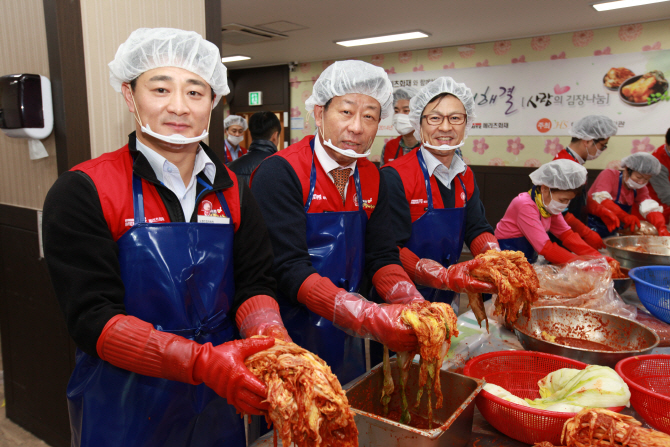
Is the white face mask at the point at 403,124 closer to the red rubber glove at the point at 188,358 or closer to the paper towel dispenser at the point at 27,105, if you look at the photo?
the paper towel dispenser at the point at 27,105

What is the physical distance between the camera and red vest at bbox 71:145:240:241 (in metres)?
1.35

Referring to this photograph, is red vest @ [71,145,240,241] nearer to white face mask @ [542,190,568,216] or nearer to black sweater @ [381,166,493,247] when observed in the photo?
black sweater @ [381,166,493,247]

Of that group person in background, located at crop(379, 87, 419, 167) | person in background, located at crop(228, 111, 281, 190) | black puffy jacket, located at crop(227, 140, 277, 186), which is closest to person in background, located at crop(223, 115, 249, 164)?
person in background, located at crop(228, 111, 281, 190)

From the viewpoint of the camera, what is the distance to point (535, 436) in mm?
1268

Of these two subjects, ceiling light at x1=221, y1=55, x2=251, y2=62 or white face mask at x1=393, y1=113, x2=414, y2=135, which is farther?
ceiling light at x1=221, y1=55, x2=251, y2=62

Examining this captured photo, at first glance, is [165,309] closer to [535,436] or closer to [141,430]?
[141,430]

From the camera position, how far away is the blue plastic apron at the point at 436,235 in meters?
2.50

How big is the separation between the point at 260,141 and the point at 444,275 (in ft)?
10.3

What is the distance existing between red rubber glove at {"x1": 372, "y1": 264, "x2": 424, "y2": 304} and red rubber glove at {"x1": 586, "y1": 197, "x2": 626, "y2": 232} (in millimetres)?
3416

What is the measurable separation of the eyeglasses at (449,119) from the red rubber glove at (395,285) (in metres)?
0.94

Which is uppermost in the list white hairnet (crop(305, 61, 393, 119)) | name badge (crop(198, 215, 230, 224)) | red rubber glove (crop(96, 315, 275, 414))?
white hairnet (crop(305, 61, 393, 119))

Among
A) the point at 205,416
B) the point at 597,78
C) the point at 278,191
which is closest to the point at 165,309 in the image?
the point at 205,416

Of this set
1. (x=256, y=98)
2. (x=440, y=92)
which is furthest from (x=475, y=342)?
(x=256, y=98)

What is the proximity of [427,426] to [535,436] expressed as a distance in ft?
1.22
